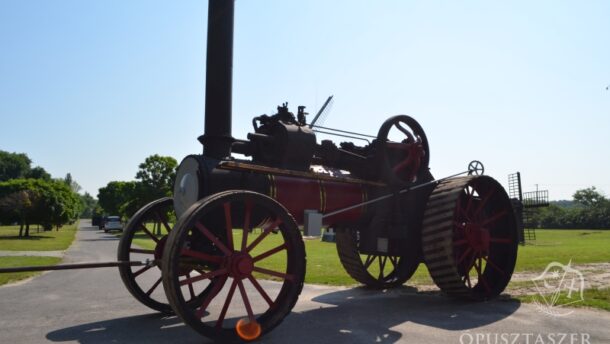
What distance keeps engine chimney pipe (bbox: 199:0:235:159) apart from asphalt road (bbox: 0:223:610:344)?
2.43m

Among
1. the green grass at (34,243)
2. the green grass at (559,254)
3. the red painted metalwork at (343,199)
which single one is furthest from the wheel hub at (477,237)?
the green grass at (34,243)

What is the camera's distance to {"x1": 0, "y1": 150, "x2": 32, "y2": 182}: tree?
4318 inches

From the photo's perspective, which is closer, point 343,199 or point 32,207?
point 343,199

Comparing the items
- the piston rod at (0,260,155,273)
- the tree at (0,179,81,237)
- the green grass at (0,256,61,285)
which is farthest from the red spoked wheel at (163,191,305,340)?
the tree at (0,179,81,237)

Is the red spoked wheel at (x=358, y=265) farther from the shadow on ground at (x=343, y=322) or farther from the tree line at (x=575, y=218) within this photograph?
the tree line at (x=575, y=218)

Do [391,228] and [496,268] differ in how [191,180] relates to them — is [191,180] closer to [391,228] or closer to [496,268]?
[391,228]

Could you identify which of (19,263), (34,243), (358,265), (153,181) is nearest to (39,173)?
(153,181)

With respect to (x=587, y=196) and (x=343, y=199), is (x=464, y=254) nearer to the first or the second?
(x=343, y=199)

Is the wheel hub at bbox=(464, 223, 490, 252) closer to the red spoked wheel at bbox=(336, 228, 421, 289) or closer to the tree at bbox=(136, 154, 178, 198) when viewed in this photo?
the red spoked wheel at bbox=(336, 228, 421, 289)

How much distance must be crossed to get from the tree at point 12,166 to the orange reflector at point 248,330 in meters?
123

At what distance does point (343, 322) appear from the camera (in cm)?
622

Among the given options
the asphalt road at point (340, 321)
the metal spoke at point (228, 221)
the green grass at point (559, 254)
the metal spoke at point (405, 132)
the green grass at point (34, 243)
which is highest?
the metal spoke at point (405, 132)

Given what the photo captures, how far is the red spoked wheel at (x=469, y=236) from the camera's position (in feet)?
23.8

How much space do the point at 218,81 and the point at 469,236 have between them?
15.4 feet
